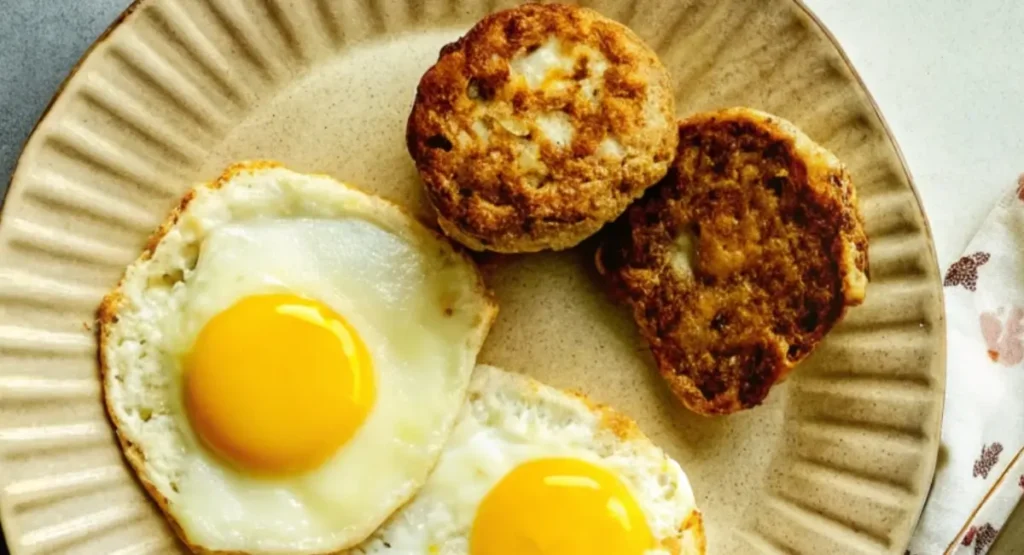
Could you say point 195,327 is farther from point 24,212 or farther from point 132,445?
point 24,212

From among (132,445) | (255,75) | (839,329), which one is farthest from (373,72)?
(839,329)

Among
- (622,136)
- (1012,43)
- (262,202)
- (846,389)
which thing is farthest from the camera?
(1012,43)

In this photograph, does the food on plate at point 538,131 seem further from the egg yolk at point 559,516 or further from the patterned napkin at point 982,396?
the patterned napkin at point 982,396

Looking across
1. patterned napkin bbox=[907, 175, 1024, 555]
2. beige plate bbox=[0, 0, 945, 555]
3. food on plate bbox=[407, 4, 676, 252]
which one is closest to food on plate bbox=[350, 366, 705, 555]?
beige plate bbox=[0, 0, 945, 555]

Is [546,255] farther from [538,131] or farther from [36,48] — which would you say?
[36,48]

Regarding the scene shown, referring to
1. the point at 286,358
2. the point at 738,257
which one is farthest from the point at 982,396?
the point at 286,358

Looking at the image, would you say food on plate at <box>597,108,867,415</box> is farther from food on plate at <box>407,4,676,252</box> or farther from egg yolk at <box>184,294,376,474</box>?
egg yolk at <box>184,294,376,474</box>

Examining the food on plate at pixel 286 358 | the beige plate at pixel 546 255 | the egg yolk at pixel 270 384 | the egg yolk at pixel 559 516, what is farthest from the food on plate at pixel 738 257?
the egg yolk at pixel 270 384
